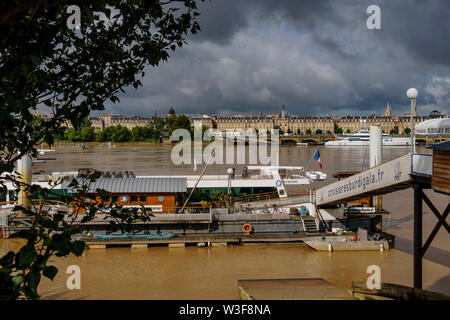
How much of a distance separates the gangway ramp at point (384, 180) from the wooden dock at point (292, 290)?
10.6ft

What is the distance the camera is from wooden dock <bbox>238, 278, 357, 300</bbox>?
975 cm

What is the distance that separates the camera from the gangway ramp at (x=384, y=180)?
32.6 feet

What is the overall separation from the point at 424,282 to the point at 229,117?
186 meters

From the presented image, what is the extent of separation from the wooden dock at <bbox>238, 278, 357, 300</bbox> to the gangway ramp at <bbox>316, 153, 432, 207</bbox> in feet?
10.6

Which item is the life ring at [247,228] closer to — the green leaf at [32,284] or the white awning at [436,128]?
the white awning at [436,128]

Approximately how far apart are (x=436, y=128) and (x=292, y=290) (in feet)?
16.7

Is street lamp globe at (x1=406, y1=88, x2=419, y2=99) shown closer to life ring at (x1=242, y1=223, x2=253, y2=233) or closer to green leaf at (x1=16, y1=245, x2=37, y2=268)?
green leaf at (x1=16, y1=245, x2=37, y2=268)

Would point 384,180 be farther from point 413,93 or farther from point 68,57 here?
point 68,57

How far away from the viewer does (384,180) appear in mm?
12273

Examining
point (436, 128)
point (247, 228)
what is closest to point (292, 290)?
point (436, 128)

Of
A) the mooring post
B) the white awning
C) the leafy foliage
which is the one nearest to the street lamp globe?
the white awning

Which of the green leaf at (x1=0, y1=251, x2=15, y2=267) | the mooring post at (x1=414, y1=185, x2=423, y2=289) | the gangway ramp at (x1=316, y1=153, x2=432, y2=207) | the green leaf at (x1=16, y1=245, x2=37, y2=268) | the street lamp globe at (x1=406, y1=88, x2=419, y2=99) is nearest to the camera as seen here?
the green leaf at (x1=16, y1=245, x2=37, y2=268)
